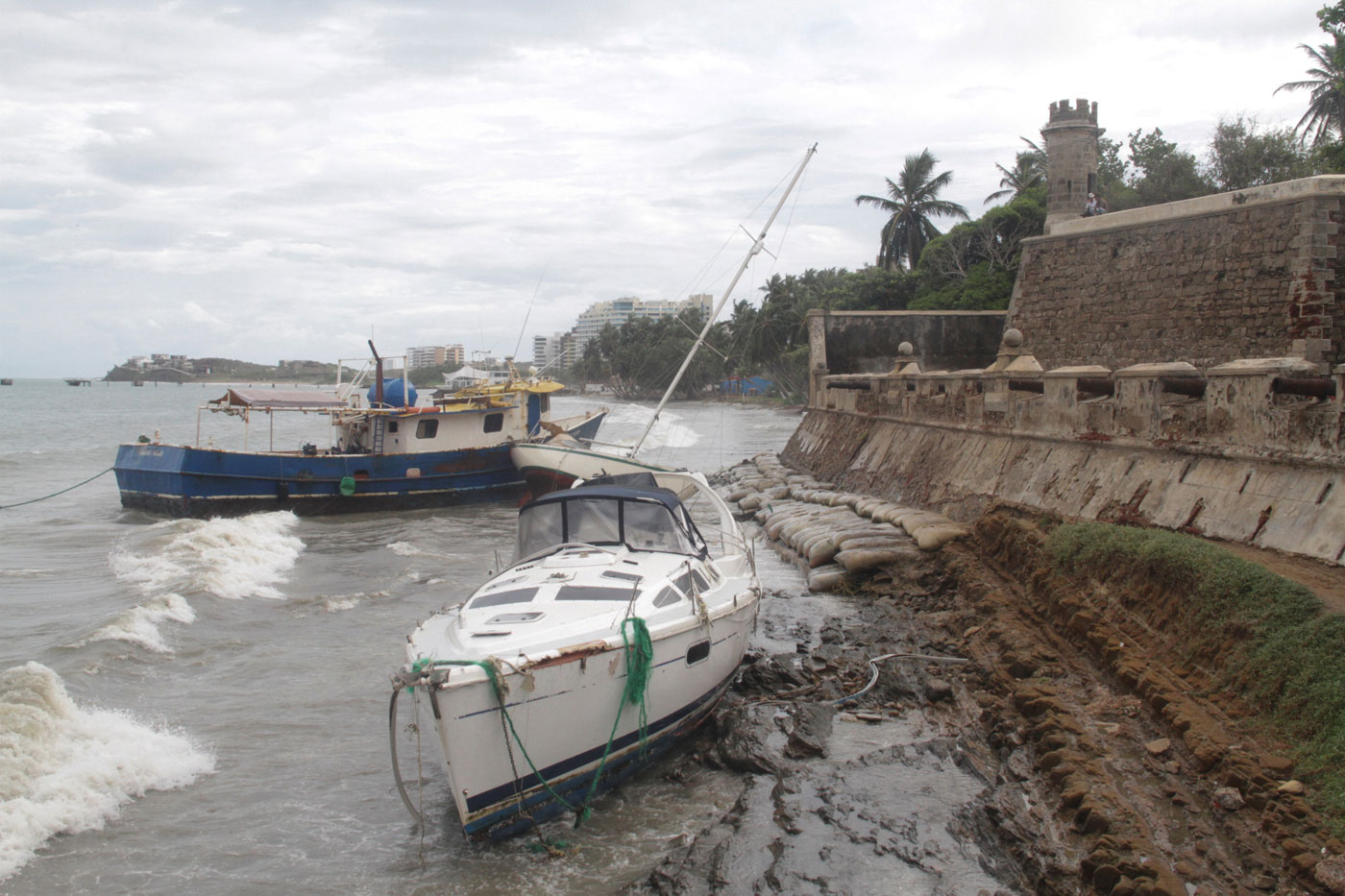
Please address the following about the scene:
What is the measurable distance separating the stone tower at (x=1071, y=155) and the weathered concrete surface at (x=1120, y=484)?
796 cm

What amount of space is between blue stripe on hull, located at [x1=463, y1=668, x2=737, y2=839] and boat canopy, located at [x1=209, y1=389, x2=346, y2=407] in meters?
19.0

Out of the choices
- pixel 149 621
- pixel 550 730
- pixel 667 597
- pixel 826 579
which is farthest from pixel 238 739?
pixel 826 579

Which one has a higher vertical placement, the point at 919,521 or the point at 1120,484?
the point at 1120,484

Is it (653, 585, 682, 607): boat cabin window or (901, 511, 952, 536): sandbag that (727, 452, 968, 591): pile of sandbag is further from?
(653, 585, 682, 607): boat cabin window

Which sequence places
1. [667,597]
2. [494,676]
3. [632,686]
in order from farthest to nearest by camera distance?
[667,597] → [632,686] → [494,676]

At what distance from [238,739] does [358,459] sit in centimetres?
1607

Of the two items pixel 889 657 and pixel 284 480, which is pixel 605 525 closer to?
pixel 889 657

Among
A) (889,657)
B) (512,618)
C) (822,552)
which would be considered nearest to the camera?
(512,618)

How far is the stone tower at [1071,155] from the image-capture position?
22844 mm

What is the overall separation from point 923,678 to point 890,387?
12185 millimetres

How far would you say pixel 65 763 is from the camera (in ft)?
25.4

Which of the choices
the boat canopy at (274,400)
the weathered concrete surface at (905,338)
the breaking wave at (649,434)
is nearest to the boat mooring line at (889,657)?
the boat canopy at (274,400)

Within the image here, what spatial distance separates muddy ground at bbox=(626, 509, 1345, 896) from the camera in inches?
210

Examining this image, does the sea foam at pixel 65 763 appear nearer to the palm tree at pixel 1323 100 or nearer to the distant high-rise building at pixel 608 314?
the palm tree at pixel 1323 100
